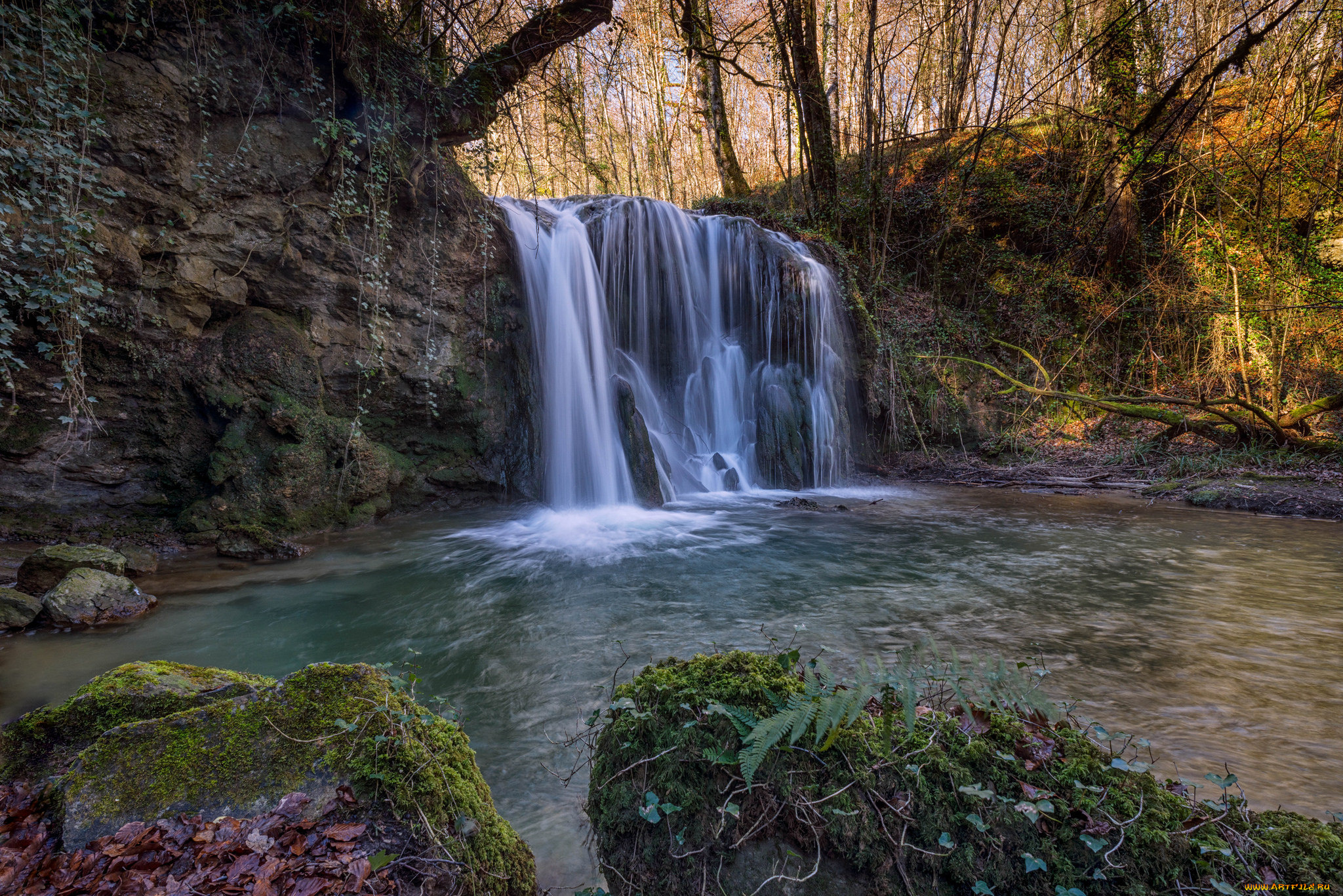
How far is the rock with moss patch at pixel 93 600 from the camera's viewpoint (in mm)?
4418

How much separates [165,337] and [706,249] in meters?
8.90

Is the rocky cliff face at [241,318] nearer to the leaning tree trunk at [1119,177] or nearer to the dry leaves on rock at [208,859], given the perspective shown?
the dry leaves on rock at [208,859]

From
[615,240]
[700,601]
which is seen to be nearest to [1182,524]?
[700,601]

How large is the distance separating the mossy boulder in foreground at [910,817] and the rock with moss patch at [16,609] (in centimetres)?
527

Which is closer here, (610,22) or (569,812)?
(569,812)

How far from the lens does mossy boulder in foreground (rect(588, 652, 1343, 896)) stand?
1.39 m

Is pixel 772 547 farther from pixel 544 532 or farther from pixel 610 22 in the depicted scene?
pixel 610 22

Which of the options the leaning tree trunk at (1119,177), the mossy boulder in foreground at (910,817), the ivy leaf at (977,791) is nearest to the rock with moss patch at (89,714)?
the mossy boulder in foreground at (910,817)

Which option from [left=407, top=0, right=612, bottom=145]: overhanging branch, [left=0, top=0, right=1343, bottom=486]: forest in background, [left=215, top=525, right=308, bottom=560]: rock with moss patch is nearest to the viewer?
[left=215, top=525, right=308, bottom=560]: rock with moss patch

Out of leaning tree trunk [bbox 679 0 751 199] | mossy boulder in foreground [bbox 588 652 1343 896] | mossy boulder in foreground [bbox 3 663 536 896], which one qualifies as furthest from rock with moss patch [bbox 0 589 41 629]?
leaning tree trunk [bbox 679 0 751 199]

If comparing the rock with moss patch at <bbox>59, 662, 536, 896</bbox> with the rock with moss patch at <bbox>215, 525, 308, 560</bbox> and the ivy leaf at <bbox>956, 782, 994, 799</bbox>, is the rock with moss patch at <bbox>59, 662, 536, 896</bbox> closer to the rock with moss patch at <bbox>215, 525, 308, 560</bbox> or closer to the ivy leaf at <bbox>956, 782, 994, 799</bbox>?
the ivy leaf at <bbox>956, 782, 994, 799</bbox>

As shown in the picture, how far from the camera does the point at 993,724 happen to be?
69.7 inches

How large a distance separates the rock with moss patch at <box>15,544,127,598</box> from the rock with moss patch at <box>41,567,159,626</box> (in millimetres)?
187

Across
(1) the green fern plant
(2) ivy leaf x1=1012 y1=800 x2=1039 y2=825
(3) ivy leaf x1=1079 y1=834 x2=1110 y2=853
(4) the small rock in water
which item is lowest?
(4) the small rock in water
